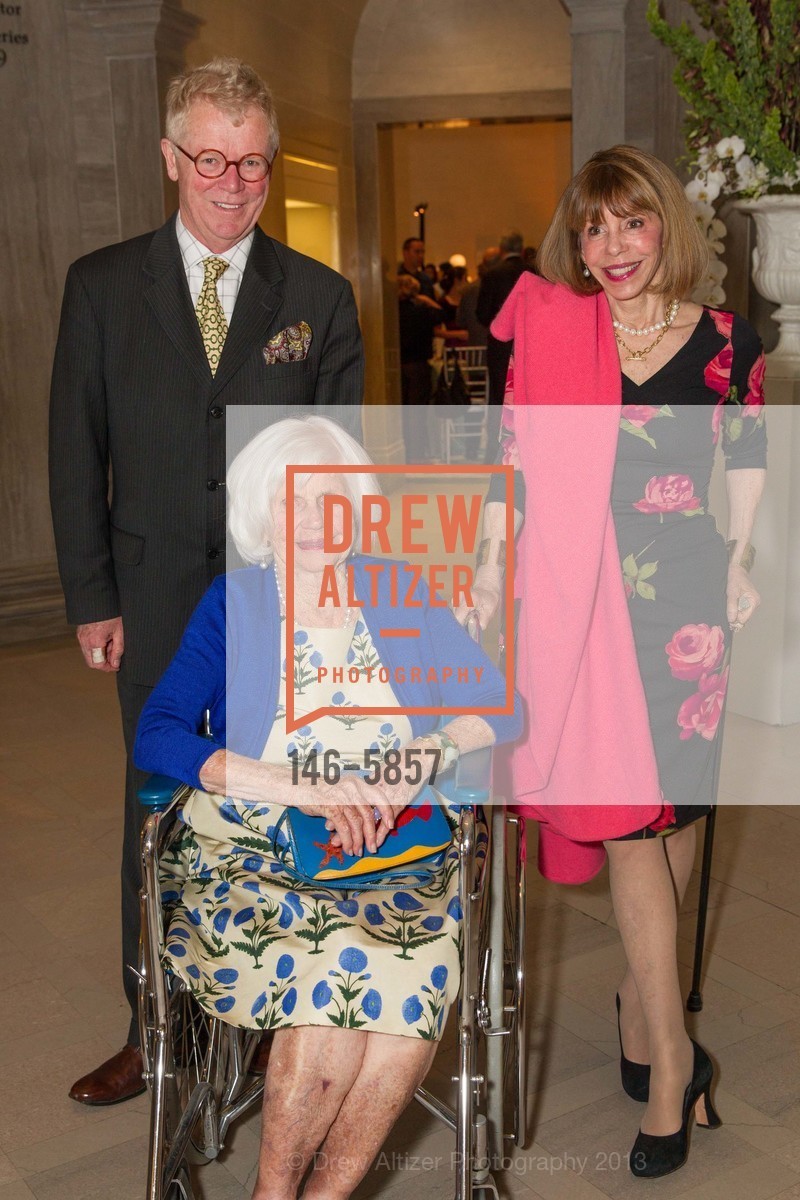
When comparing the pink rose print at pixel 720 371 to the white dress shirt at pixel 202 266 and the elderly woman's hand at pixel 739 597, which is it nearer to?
the elderly woman's hand at pixel 739 597

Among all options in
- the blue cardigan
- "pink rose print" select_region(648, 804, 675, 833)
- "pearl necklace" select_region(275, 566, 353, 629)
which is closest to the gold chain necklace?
the blue cardigan

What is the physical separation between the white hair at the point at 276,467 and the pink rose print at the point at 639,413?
1.46 feet

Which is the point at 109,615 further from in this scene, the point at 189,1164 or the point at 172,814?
the point at 189,1164

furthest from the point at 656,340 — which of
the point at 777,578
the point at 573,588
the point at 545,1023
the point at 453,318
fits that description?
the point at 453,318

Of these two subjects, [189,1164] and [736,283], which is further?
[736,283]

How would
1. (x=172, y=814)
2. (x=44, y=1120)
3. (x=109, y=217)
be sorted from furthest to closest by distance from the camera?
(x=109, y=217), (x=44, y=1120), (x=172, y=814)

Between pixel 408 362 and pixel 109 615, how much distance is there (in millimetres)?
8786

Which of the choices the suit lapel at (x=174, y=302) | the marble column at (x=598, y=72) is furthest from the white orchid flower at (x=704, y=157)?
the suit lapel at (x=174, y=302)

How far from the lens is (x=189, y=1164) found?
2.43m

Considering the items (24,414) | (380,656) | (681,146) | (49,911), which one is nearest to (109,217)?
(24,414)

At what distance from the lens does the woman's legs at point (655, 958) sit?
7.75ft

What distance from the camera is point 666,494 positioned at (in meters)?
2.32

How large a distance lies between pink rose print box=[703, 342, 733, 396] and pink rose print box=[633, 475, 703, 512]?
0.55 ft

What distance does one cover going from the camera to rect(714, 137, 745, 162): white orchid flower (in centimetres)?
437
